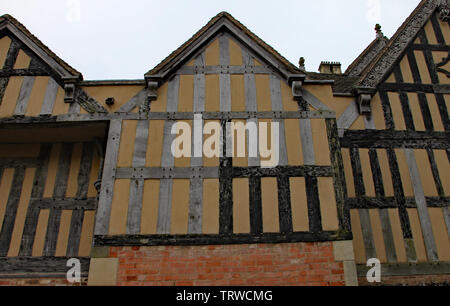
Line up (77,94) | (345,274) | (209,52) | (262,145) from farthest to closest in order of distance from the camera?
(209,52) < (77,94) < (262,145) < (345,274)

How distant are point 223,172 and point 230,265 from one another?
160 centimetres

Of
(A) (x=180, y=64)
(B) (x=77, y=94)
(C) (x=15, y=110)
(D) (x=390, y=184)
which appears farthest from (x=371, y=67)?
(C) (x=15, y=110)

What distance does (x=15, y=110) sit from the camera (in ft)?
24.1

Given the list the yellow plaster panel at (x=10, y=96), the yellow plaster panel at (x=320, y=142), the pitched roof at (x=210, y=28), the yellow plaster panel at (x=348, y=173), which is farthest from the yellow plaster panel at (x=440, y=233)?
the yellow plaster panel at (x=10, y=96)

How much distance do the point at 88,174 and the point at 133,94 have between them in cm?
194

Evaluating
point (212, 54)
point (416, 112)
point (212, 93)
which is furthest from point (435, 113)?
point (212, 54)

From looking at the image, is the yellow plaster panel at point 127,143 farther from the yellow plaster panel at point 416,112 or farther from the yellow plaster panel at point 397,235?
the yellow plaster panel at point 416,112

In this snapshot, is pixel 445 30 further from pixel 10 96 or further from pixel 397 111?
pixel 10 96

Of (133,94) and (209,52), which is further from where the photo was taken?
(209,52)

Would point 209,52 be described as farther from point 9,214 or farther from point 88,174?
point 9,214

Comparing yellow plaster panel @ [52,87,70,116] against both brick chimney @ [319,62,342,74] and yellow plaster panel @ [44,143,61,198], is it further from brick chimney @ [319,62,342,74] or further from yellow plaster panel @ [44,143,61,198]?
brick chimney @ [319,62,342,74]

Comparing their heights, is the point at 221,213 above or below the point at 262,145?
below

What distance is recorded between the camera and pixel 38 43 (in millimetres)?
7914

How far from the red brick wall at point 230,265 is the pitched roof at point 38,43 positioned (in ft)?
11.9
